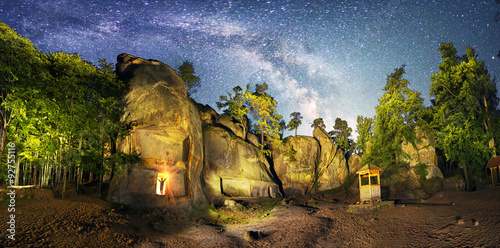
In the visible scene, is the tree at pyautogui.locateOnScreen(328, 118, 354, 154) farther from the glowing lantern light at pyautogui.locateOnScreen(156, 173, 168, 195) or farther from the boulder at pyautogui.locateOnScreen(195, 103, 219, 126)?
the glowing lantern light at pyautogui.locateOnScreen(156, 173, 168, 195)

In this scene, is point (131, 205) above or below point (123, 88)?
below

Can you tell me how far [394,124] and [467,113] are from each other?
709 cm

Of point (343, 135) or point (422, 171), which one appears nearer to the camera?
point (422, 171)

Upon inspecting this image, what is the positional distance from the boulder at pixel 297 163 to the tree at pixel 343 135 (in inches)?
161

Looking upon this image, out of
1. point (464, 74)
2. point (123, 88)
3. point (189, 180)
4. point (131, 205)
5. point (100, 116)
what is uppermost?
point (464, 74)

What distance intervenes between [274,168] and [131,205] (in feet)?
76.8

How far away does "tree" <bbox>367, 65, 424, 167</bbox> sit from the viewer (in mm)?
31562

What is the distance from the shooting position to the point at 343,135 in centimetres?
4191

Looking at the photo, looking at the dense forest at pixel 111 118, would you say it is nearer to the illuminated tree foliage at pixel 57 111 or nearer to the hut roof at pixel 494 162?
the illuminated tree foliage at pixel 57 111

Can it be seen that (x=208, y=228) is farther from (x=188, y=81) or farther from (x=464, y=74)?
(x=464, y=74)

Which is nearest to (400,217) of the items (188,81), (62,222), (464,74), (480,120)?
(62,222)

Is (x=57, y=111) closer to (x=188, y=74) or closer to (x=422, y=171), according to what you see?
(x=188, y=74)

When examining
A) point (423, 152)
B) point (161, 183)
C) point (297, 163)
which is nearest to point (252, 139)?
point (297, 163)

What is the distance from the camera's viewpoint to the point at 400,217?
14.7 metres
